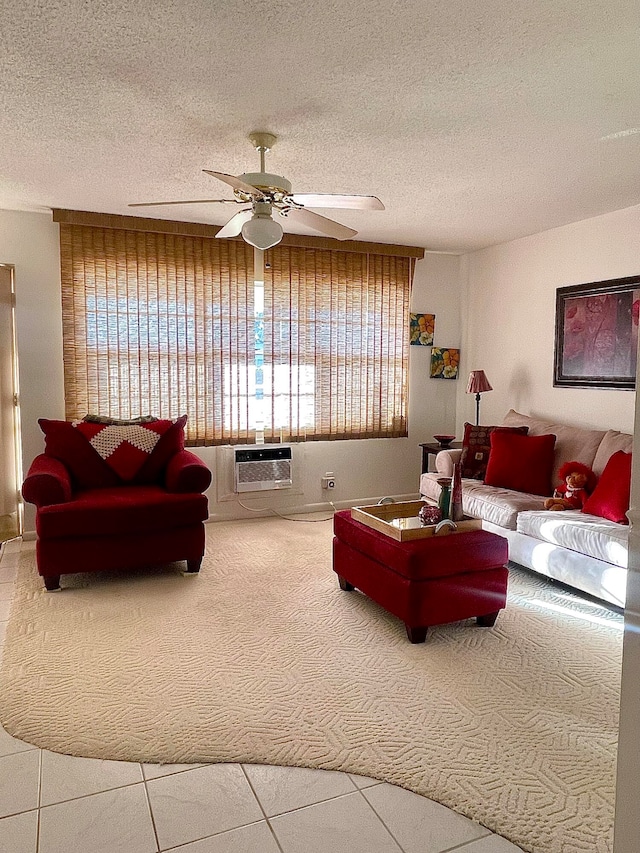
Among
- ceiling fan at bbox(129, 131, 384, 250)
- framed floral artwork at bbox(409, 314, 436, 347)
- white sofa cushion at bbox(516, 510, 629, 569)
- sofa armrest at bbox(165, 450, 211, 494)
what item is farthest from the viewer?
framed floral artwork at bbox(409, 314, 436, 347)

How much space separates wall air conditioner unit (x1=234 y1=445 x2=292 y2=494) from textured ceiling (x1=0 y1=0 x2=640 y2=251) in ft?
6.77

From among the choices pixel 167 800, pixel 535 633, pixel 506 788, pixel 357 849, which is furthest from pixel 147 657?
pixel 535 633

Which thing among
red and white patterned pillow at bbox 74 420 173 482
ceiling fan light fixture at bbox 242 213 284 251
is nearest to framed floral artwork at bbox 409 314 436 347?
red and white patterned pillow at bbox 74 420 173 482

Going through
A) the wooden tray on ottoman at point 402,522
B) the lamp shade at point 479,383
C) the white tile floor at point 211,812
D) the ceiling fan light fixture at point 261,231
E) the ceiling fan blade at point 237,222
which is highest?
the ceiling fan blade at point 237,222

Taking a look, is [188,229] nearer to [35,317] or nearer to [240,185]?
[35,317]

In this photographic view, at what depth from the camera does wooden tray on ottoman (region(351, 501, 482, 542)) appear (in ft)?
9.89

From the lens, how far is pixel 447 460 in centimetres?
471

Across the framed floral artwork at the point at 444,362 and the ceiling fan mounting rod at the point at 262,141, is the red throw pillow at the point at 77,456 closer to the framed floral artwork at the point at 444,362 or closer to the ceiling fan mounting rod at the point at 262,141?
the ceiling fan mounting rod at the point at 262,141

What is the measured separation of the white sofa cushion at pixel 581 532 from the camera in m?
3.13

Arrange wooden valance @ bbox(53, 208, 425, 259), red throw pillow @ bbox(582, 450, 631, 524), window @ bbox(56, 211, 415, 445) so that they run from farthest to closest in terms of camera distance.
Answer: window @ bbox(56, 211, 415, 445)
wooden valance @ bbox(53, 208, 425, 259)
red throw pillow @ bbox(582, 450, 631, 524)

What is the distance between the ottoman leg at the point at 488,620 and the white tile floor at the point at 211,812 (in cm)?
132

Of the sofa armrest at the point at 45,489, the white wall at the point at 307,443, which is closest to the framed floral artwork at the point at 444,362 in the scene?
the white wall at the point at 307,443

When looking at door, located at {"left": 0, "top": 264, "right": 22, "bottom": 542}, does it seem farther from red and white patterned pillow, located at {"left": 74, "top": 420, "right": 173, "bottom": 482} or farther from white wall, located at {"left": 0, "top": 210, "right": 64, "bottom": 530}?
red and white patterned pillow, located at {"left": 74, "top": 420, "right": 173, "bottom": 482}

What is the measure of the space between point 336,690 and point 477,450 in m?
2.65
